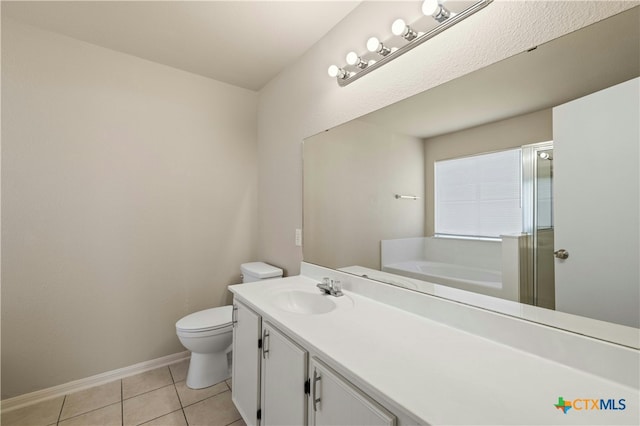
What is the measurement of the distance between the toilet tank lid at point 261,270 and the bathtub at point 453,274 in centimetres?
110

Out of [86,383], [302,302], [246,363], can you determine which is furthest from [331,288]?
[86,383]

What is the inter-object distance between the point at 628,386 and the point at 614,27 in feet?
3.23

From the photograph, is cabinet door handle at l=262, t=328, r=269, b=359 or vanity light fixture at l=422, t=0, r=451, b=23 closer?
vanity light fixture at l=422, t=0, r=451, b=23

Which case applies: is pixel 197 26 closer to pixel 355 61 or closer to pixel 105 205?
pixel 355 61

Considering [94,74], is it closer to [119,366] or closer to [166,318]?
[166,318]

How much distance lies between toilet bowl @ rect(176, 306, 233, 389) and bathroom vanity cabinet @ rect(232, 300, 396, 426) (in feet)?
1.33

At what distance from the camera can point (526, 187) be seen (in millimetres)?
948

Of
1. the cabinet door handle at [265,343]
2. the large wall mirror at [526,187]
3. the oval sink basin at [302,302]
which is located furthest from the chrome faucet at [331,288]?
the cabinet door handle at [265,343]

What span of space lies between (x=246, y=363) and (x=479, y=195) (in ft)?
4.56

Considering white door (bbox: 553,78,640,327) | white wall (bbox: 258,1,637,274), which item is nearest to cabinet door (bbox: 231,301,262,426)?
white wall (bbox: 258,1,637,274)

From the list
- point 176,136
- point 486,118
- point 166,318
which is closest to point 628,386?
point 486,118

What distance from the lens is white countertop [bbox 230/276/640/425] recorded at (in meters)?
0.62

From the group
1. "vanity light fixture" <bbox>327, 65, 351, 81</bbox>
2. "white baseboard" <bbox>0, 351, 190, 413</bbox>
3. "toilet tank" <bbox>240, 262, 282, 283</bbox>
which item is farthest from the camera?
"toilet tank" <bbox>240, 262, 282, 283</bbox>

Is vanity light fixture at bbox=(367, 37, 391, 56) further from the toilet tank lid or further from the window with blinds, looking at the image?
the toilet tank lid
